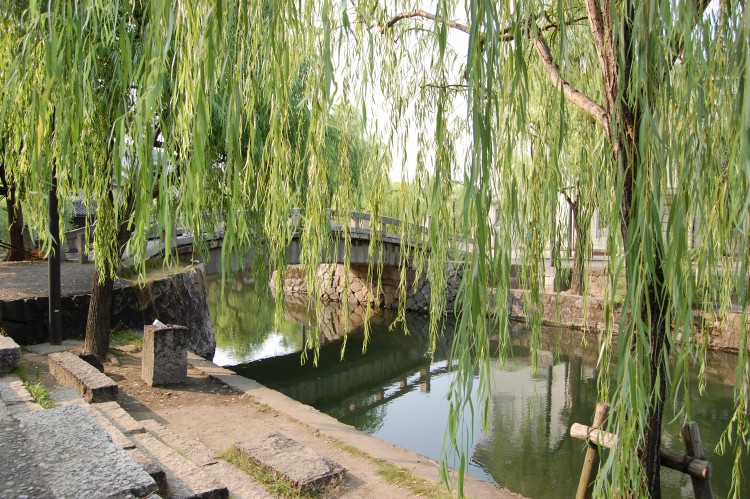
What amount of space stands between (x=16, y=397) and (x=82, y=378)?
1.03 m

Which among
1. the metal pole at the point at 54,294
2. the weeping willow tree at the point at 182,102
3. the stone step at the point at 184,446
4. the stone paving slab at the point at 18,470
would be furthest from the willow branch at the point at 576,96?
the metal pole at the point at 54,294

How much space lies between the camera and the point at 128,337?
7.55 metres

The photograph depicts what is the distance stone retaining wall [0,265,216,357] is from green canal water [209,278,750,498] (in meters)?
0.72

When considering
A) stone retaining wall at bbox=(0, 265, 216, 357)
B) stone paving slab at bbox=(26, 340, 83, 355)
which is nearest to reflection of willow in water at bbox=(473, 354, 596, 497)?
stone retaining wall at bbox=(0, 265, 216, 357)

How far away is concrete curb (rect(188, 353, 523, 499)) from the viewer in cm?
394

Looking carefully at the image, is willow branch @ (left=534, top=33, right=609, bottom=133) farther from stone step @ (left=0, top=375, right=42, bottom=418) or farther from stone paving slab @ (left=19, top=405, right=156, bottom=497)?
stone step @ (left=0, top=375, right=42, bottom=418)

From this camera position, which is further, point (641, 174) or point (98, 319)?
point (98, 319)

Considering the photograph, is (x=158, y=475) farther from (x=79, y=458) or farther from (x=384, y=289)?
(x=384, y=289)

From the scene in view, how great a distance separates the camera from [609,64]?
2.28 m

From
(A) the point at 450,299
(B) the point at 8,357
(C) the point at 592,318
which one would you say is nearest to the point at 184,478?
(B) the point at 8,357

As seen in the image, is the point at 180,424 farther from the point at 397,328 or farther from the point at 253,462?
the point at 397,328

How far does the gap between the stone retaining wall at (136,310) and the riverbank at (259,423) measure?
2.45 feet

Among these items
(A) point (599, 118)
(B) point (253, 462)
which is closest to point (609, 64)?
(A) point (599, 118)

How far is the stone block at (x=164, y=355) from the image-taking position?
19.2 feet
